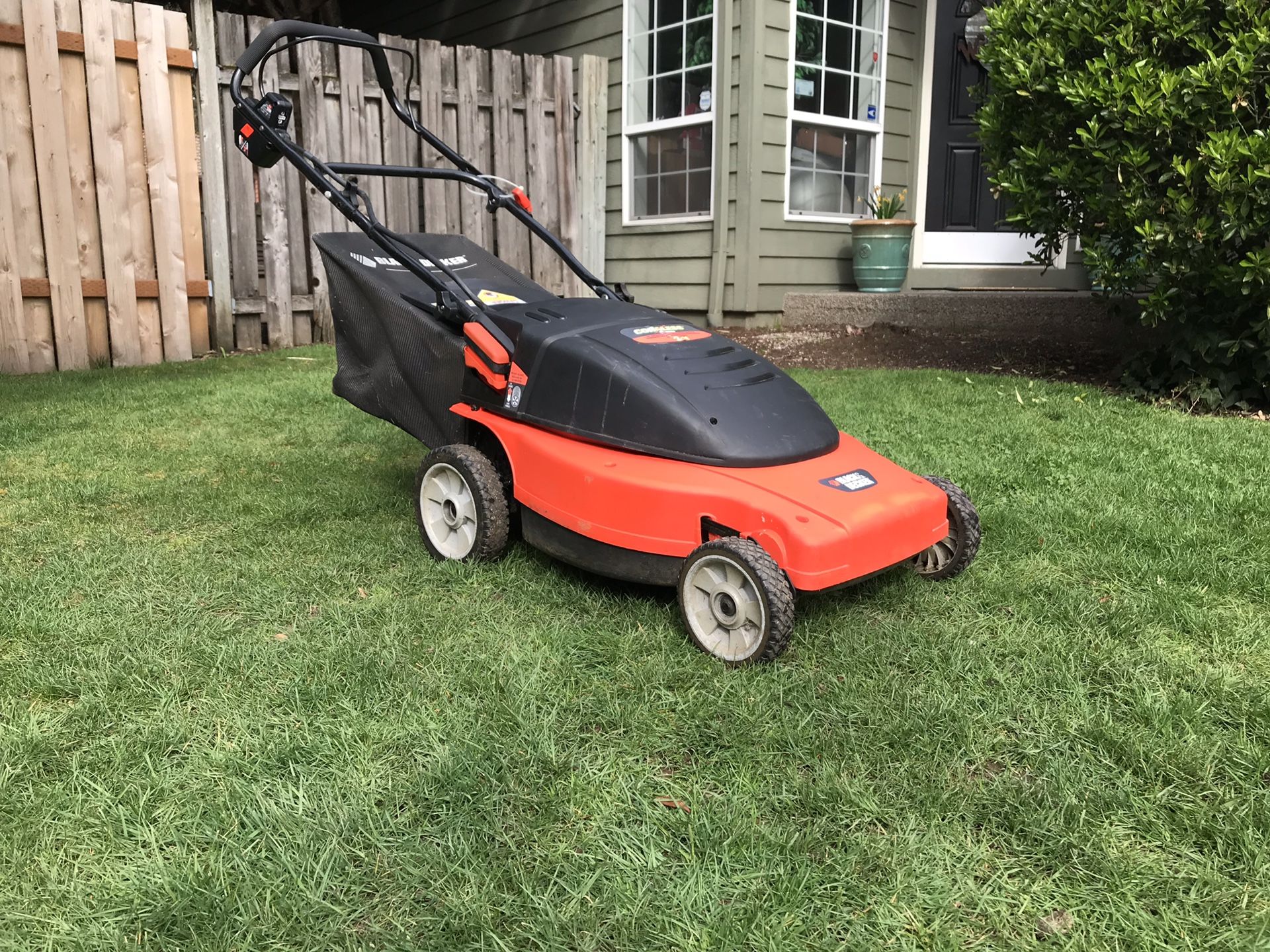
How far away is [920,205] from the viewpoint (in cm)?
817

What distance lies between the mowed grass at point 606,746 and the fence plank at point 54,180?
121 inches

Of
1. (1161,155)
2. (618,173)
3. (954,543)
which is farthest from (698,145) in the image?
(954,543)

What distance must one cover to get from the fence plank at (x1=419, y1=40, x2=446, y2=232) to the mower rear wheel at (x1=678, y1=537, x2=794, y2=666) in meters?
5.61

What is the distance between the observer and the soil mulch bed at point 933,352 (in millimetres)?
6004

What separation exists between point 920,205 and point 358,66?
4.42 m

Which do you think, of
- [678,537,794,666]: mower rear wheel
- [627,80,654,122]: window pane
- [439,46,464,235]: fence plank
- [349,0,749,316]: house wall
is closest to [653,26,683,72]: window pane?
[627,80,654,122]: window pane

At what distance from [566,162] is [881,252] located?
2.57 metres

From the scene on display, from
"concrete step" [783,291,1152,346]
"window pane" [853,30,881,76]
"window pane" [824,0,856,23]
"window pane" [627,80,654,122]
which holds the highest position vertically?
"window pane" [824,0,856,23]

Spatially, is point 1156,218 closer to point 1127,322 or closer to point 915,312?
point 1127,322

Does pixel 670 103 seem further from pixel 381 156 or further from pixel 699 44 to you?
pixel 381 156

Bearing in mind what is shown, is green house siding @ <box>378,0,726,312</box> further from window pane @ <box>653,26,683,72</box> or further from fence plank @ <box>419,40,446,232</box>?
fence plank @ <box>419,40,446,232</box>

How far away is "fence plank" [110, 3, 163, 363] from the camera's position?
5.99 metres

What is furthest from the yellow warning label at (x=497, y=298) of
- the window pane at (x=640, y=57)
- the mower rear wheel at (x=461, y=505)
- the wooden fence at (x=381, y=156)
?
the window pane at (x=640, y=57)

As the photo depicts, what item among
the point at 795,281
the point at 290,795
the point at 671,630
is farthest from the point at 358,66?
the point at 290,795
